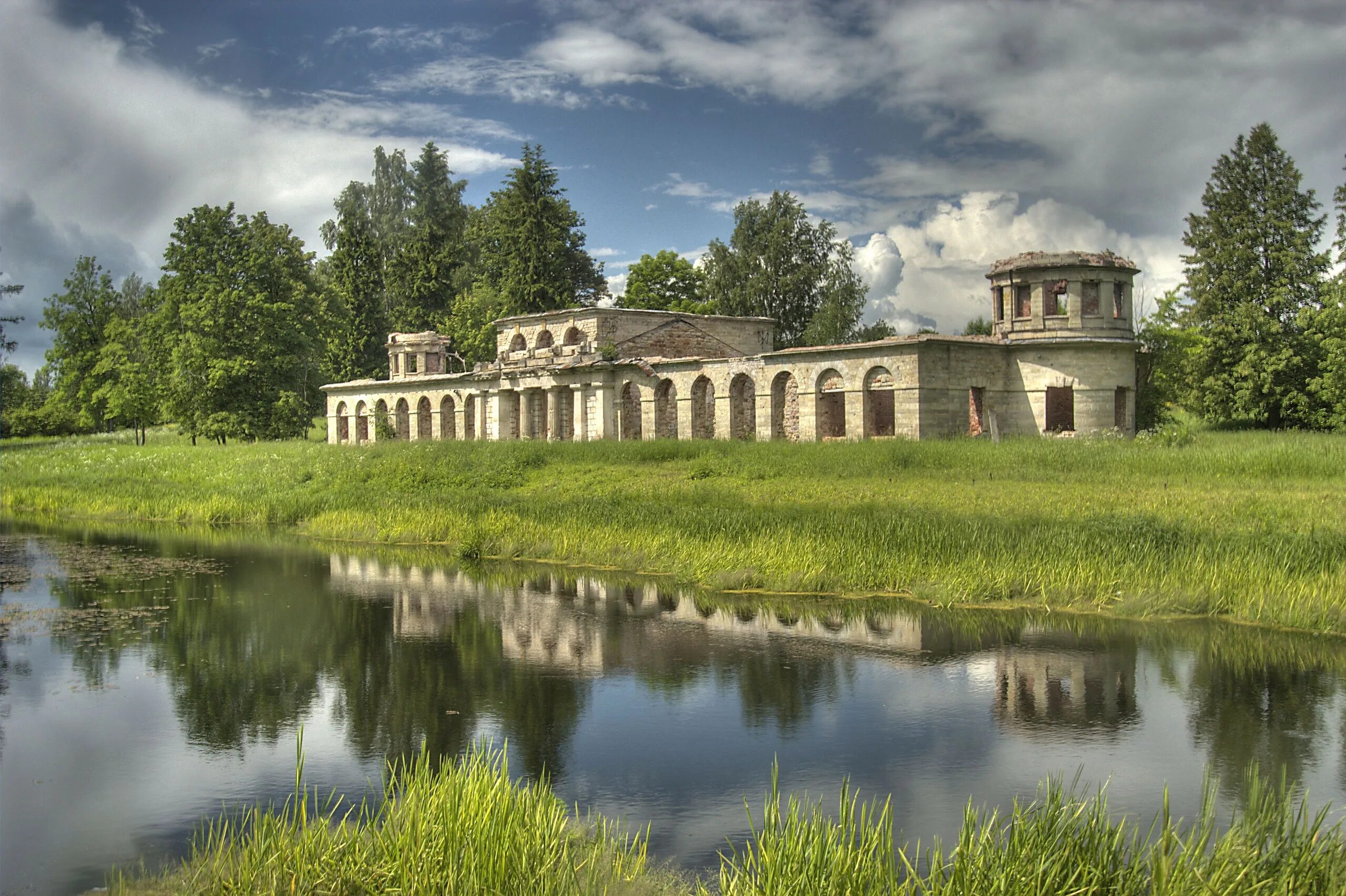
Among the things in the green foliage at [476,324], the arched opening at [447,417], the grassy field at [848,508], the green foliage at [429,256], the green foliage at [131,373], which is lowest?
the grassy field at [848,508]

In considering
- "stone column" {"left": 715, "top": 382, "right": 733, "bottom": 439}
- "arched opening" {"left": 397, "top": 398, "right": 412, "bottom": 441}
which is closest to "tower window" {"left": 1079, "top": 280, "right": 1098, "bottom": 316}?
"stone column" {"left": 715, "top": 382, "right": 733, "bottom": 439}

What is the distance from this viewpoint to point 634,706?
35.4ft

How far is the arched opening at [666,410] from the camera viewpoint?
41250 mm

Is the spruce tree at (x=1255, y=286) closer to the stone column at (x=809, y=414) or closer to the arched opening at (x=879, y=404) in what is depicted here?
the arched opening at (x=879, y=404)

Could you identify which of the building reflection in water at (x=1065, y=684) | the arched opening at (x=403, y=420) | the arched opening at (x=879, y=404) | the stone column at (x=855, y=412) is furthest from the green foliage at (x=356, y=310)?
the building reflection in water at (x=1065, y=684)

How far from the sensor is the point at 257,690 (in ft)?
38.3

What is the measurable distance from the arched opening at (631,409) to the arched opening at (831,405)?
27.0 ft

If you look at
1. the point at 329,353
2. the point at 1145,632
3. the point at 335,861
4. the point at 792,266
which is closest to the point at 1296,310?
the point at 792,266

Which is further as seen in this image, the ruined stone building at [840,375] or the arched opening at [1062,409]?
the arched opening at [1062,409]

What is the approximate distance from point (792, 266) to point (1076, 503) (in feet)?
149

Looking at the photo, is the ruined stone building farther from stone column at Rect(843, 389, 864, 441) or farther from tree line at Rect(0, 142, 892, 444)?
tree line at Rect(0, 142, 892, 444)

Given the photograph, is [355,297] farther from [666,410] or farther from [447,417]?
[666,410]

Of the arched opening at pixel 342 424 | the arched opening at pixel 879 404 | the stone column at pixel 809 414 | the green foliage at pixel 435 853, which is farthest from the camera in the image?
the arched opening at pixel 342 424

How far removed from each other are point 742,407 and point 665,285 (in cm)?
2454
